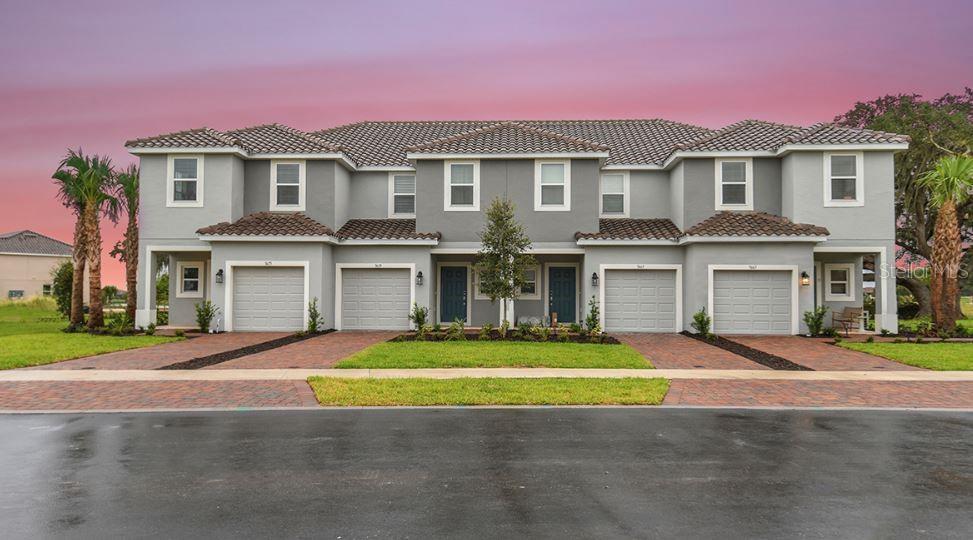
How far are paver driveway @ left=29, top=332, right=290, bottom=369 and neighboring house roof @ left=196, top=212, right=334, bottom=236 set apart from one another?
3606mm

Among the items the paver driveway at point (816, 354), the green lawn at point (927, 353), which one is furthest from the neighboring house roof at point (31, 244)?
the green lawn at point (927, 353)

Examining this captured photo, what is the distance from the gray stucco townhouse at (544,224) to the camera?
2006 centimetres

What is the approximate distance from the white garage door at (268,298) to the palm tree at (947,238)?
22508mm

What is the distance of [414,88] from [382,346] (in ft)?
52.1

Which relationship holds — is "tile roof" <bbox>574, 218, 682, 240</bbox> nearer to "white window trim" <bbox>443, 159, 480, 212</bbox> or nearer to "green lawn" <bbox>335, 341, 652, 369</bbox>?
"white window trim" <bbox>443, 159, 480, 212</bbox>

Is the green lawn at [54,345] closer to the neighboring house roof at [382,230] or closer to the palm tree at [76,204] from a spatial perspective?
the palm tree at [76,204]

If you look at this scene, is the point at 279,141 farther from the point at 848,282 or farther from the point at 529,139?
the point at 848,282

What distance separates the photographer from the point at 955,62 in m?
27.3

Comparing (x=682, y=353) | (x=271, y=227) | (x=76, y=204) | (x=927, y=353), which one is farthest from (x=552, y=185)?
(x=76, y=204)

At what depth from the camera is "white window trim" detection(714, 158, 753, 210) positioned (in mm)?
21359

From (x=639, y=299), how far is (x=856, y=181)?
28.7 ft

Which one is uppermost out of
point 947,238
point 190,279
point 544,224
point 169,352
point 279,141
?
point 279,141

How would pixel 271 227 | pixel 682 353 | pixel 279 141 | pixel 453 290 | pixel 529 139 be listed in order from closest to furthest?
pixel 682 353
pixel 271 227
pixel 529 139
pixel 279 141
pixel 453 290

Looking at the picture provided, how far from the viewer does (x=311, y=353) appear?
49.3 feet
